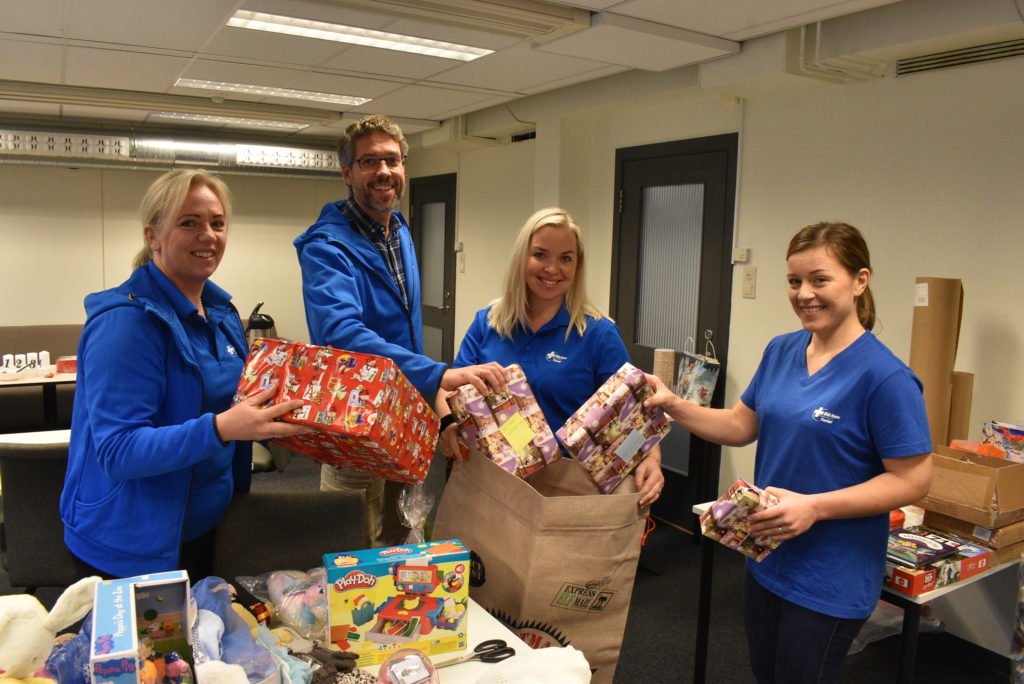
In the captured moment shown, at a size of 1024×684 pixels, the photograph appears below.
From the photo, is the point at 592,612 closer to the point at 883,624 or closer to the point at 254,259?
the point at 883,624

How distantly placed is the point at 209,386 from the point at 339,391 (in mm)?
389

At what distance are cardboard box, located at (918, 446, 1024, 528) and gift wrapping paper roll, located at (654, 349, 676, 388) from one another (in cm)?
178

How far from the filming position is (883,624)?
302 cm

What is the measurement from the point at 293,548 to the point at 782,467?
1.20 m

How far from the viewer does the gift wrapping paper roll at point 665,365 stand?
13.4 ft

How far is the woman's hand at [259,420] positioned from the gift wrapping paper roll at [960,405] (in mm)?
2458

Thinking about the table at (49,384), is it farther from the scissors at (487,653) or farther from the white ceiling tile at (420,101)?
the scissors at (487,653)

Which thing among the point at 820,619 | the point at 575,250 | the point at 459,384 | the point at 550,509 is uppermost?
the point at 575,250

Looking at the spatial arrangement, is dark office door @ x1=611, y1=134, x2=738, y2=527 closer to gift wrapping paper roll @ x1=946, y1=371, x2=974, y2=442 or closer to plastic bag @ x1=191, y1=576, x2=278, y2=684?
gift wrapping paper roll @ x1=946, y1=371, x2=974, y2=442

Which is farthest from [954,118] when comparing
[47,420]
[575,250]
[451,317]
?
[47,420]

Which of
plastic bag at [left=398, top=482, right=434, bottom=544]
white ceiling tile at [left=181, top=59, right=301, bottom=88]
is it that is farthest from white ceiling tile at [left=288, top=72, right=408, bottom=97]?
plastic bag at [left=398, top=482, right=434, bottom=544]

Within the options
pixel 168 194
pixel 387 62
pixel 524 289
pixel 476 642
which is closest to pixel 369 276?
pixel 524 289

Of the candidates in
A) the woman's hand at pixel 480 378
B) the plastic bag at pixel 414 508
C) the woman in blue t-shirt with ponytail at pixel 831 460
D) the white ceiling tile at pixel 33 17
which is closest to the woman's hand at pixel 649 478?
the woman in blue t-shirt with ponytail at pixel 831 460

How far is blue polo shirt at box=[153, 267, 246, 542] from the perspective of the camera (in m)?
1.56
